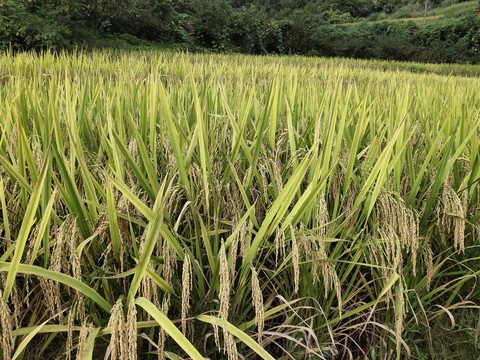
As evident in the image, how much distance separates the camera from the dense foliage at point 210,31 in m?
8.92

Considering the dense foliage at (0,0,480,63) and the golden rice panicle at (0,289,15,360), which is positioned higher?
the dense foliage at (0,0,480,63)

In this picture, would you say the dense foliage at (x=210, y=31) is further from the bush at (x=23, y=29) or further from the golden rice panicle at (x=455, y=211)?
the golden rice panicle at (x=455, y=211)

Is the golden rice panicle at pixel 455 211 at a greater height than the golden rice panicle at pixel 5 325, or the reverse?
the golden rice panicle at pixel 455 211

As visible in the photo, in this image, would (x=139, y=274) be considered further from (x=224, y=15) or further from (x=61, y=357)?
(x=224, y=15)

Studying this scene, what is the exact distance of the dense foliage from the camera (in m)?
8.92

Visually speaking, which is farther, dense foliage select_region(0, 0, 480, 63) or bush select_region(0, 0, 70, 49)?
dense foliage select_region(0, 0, 480, 63)

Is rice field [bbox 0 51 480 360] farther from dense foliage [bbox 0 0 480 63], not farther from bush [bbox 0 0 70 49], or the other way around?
dense foliage [bbox 0 0 480 63]

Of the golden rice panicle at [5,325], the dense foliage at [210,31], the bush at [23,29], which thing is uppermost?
the dense foliage at [210,31]


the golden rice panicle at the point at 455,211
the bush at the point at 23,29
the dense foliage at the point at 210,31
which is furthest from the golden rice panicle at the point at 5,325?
the dense foliage at the point at 210,31

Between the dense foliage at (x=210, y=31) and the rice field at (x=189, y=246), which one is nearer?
the rice field at (x=189, y=246)

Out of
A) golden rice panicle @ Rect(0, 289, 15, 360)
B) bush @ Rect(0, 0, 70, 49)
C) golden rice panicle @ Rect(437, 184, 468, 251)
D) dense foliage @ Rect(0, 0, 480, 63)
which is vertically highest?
dense foliage @ Rect(0, 0, 480, 63)

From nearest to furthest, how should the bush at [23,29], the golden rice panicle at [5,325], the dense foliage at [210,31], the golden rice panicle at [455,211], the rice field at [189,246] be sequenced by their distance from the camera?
the golden rice panicle at [5,325] < the rice field at [189,246] < the golden rice panicle at [455,211] < the bush at [23,29] < the dense foliage at [210,31]

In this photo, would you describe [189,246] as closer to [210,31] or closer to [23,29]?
[23,29]

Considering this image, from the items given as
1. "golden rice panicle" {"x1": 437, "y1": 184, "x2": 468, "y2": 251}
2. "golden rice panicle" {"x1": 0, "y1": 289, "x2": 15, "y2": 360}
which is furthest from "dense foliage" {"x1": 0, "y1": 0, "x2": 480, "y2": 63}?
"golden rice panicle" {"x1": 437, "y1": 184, "x2": 468, "y2": 251}
